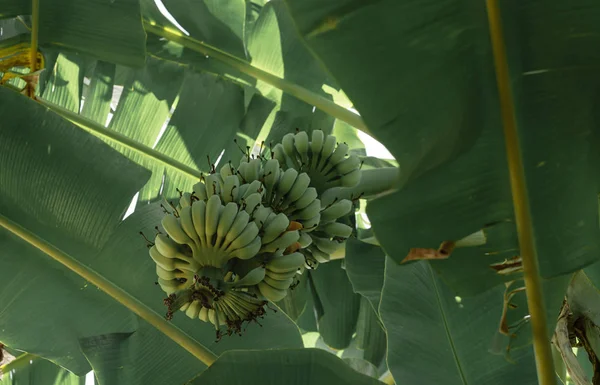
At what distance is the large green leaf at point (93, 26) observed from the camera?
5.81 ft

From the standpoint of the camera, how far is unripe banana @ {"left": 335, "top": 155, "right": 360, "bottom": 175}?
1.70 meters

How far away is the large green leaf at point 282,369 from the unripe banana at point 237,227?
368 mm

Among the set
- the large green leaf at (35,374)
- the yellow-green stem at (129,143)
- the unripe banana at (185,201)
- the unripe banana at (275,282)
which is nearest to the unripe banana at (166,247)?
the unripe banana at (185,201)

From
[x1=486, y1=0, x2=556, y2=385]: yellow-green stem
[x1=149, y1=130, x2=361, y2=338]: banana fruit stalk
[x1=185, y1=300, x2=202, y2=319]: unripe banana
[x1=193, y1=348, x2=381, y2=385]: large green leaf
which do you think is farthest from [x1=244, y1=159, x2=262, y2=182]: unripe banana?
[x1=486, y1=0, x2=556, y2=385]: yellow-green stem

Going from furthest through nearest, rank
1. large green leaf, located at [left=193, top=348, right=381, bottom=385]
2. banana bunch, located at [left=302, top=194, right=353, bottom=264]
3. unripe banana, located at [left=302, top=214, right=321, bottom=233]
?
banana bunch, located at [left=302, top=194, right=353, bottom=264] < unripe banana, located at [left=302, top=214, right=321, bottom=233] < large green leaf, located at [left=193, top=348, right=381, bottom=385]

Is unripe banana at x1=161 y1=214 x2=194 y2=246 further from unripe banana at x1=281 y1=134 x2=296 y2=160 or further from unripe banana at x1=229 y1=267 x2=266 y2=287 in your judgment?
unripe banana at x1=281 y1=134 x2=296 y2=160

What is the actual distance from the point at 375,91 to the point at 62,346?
1.16 meters

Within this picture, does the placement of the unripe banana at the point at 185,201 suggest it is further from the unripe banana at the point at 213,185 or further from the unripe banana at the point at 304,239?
the unripe banana at the point at 304,239

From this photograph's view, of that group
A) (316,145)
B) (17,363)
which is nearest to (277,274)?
(316,145)

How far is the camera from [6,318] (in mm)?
1626

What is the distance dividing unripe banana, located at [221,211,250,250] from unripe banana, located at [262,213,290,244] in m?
0.06

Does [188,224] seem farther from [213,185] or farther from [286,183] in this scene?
[286,183]

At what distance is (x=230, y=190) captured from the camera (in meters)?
1.46

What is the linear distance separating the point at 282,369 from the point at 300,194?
596 mm
